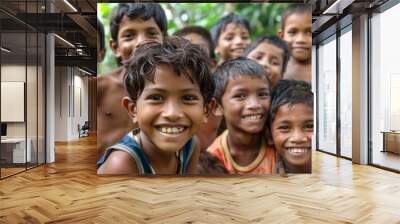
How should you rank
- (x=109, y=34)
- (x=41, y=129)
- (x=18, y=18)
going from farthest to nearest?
(x=41, y=129) → (x=18, y=18) → (x=109, y=34)

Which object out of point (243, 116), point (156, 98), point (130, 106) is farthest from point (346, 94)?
point (130, 106)

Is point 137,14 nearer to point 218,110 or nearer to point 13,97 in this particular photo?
point 218,110

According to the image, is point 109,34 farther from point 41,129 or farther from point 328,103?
point 328,103

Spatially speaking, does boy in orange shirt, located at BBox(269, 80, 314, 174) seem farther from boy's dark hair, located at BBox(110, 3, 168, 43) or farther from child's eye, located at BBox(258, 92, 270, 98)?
boy's dark hair, located at BBox(110, 3, 168, 43)

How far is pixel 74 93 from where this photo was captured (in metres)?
17.4

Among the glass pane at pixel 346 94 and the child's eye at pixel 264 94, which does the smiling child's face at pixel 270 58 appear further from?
the glass pane at pixel 346 94

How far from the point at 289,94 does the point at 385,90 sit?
260 centimetres

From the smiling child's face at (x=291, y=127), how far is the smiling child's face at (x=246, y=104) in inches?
9.2

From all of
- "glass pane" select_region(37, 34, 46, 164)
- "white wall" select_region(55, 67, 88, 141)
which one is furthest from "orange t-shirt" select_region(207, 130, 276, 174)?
"white wall" select_region(55, 67, 88, 141)

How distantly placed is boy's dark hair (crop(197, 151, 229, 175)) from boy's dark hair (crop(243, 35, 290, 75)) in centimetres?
165

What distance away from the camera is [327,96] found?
10961 mm

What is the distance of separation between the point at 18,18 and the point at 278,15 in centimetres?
436

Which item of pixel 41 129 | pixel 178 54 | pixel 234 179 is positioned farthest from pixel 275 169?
pixel 41 129

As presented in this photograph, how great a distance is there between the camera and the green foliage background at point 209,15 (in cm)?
625
